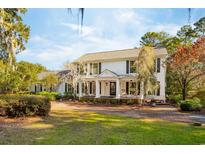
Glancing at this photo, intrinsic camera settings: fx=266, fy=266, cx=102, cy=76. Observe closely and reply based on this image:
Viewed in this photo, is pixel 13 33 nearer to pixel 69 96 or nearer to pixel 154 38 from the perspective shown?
pixel 69 96

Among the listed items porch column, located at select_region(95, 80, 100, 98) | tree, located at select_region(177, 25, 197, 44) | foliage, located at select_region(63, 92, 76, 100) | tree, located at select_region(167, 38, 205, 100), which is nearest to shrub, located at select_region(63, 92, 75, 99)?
foliage, located at select_region(63, 92, 76, 100)

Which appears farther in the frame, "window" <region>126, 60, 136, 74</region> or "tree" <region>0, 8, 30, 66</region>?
"window" <region>126, 60, 136, 74</region>

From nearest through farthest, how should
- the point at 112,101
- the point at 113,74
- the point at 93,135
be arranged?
1. the point at 93,135
2. the point at 112,101
3. the point at 113,74

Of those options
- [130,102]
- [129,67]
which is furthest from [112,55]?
[130,102]

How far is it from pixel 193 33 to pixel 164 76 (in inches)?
371

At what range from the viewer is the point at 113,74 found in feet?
78.7

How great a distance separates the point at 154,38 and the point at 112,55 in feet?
38.0

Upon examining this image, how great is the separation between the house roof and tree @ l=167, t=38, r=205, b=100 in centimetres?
271

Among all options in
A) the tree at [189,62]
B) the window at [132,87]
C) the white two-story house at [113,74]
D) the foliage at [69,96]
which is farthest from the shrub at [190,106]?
the foliage at [69,96]

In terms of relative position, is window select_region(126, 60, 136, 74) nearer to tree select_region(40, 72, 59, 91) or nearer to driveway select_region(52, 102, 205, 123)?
driveway select_region(52, 102, 205, 123)

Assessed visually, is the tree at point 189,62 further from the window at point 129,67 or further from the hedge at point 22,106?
the hedge at point 22,106

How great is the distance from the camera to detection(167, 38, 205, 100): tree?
18.1m

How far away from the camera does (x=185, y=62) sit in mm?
18438
